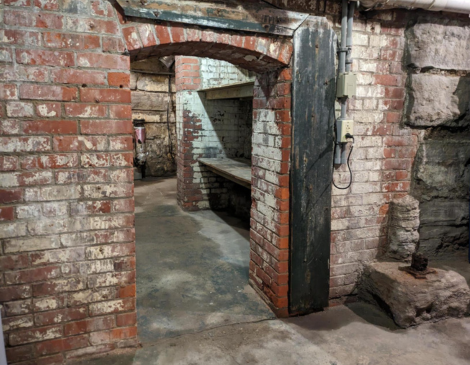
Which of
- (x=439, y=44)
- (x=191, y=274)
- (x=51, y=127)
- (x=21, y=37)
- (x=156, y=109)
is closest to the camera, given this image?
(x=21, y=37)

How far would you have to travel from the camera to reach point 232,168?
4.56 metres

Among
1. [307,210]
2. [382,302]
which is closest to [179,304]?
[307,210]

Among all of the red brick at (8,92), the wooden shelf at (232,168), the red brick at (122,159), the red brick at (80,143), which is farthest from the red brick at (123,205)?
the wooden shelf at (232,168)

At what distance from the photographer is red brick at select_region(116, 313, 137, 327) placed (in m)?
2.08

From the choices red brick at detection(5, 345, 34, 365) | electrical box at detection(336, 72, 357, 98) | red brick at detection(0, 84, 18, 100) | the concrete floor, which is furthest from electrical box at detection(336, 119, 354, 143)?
red brick at detection(5, 345, 34, 365)

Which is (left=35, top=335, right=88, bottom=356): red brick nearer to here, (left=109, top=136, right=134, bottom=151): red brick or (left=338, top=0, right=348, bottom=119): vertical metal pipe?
(left=109, top=136, right=134, bottom=151): red brick

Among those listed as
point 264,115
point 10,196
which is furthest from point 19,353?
point 264,115

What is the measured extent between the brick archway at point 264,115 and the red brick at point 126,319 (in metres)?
0.95

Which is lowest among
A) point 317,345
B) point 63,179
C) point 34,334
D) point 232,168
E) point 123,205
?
point 317,345

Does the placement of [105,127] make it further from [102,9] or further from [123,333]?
[123,333]

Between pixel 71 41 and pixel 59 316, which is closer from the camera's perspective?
pixel 71 41

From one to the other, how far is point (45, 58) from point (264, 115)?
4.62ft

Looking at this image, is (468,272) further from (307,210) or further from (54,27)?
(54,27)

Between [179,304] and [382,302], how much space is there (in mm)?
1424
